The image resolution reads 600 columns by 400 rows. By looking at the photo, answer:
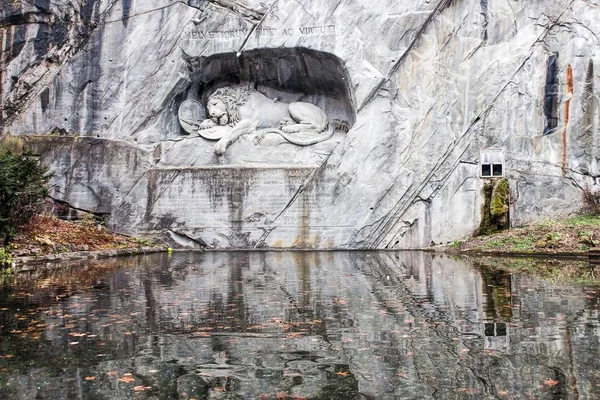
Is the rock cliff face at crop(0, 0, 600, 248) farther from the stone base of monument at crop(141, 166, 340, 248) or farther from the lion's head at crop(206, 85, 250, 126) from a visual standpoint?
the lion's head at crop(206, 85, 250, 126)

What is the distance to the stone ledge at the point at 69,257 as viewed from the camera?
1142cm

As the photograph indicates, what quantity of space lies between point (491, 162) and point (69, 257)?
1097 centimetres

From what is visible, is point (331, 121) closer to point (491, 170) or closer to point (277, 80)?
point (277, 80)

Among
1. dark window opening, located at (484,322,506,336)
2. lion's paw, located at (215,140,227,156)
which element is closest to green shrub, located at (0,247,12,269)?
lion's paw, located at (215,140,227,156)

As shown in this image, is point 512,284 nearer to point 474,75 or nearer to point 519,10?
point 474,75

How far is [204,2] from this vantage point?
18.1 meters

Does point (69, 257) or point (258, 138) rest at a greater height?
point (258, 138)

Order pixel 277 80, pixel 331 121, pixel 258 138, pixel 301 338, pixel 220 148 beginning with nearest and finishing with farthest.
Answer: pixel 301 338
pixel 220 148
pixel 258 138
pixel 331 121
pixel 277 80

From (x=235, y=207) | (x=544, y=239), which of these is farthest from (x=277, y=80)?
(x=544, y=239)

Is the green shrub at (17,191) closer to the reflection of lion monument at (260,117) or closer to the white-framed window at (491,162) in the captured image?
the reflection of lion monument at (260,117)

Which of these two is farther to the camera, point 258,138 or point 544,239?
point 258,138

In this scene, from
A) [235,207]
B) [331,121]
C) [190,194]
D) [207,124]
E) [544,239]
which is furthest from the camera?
[331,121]

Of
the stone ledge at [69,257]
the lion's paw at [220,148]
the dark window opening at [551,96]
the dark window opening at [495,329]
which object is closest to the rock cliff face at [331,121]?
the dark window opening at [551,96]

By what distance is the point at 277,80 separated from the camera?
1894cm
